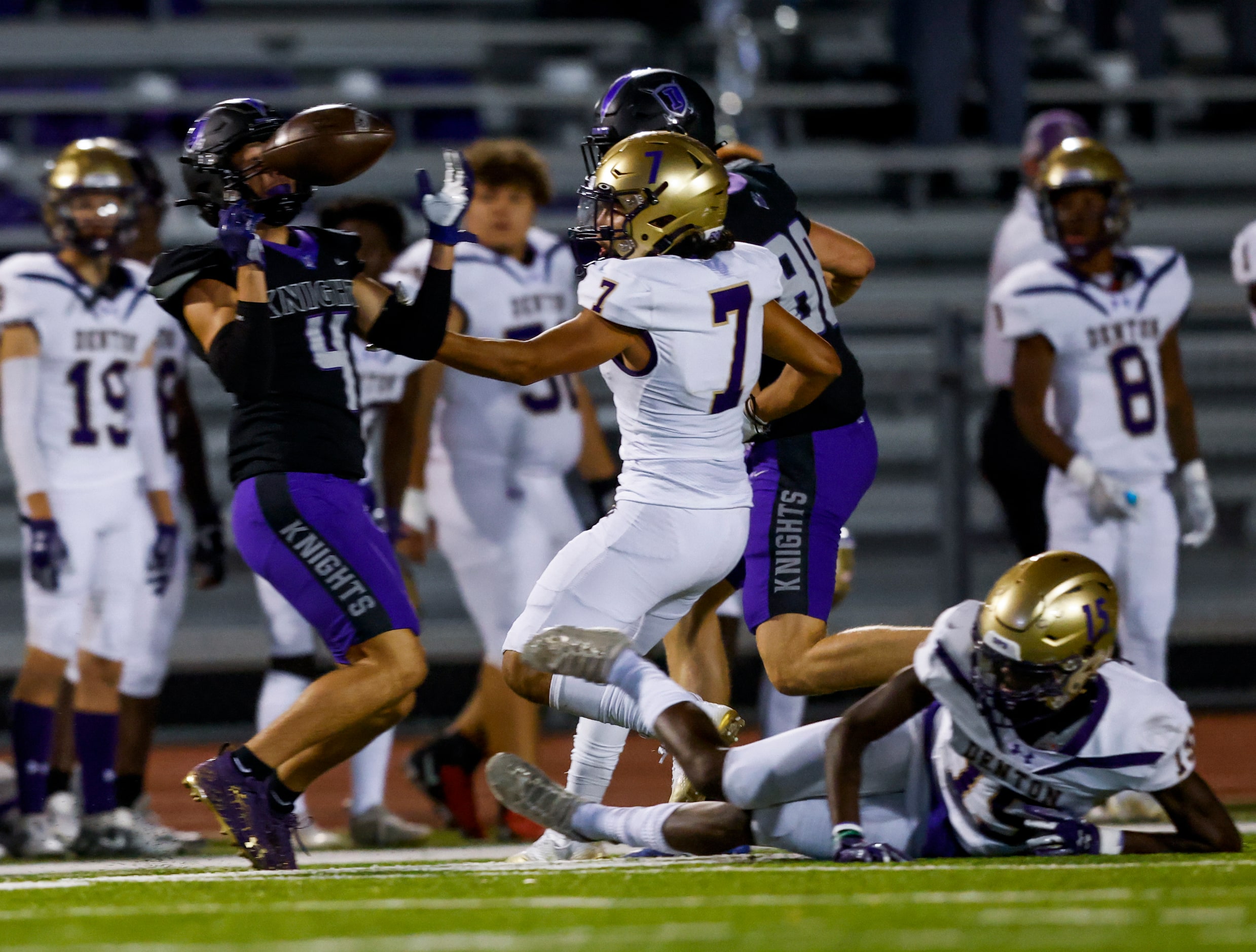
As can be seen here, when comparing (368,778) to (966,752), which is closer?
(966,752)

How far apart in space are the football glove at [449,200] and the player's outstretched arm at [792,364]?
27.0 inches

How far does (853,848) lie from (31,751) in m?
2.63

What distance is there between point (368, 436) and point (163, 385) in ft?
2.16

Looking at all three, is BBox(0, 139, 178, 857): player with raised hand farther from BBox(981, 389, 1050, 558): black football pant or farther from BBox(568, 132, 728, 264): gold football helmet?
BBox(981, 389, 1050, 558): black football pant

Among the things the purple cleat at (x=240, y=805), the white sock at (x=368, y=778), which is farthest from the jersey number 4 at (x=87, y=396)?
the purple cleat at (x=240, y=805)

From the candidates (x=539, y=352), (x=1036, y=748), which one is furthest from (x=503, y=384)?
(x=1036, y=748)

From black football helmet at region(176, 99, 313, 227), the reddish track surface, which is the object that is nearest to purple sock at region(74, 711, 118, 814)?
the reddish track surface

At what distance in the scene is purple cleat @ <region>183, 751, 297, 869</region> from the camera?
419cm

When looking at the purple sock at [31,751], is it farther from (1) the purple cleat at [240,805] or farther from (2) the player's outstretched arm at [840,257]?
(2) the player's outstretched arm at [840,257]

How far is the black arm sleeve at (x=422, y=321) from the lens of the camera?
13.1ft

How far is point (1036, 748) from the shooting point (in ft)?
12.9

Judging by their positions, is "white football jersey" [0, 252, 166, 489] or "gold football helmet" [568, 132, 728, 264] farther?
"white football jersey" [0, 252, 166, 489]

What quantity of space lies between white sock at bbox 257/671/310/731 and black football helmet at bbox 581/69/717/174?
5.94ft

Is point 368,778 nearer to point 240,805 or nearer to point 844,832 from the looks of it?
point 240,805
